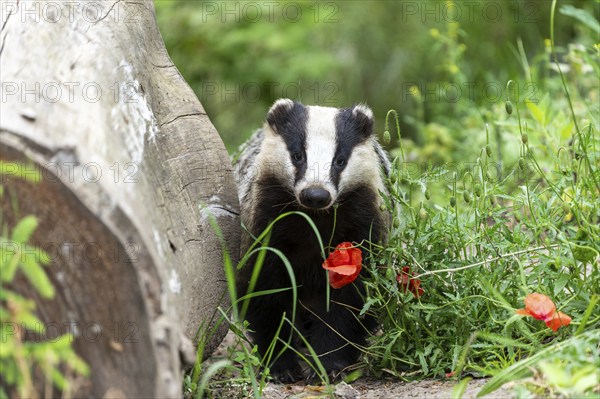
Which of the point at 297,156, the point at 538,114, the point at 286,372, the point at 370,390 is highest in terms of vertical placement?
the point at 297,156

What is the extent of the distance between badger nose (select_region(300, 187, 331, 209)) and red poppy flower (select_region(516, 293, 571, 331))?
45.7 inches

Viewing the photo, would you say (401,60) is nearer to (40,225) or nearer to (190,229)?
(190,229)

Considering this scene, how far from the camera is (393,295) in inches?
161

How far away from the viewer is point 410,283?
4121 mm

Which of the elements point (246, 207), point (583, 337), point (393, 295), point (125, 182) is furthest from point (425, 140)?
point (125, 182)

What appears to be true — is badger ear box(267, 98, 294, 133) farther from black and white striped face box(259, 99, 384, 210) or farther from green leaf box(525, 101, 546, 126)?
green leaf box(525, 101, 546, 126)

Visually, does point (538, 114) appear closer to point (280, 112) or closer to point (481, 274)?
point (280, 112)

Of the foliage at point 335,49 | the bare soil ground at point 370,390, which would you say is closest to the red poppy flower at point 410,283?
the bare soil ground at point 370,390

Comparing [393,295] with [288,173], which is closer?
[393,295]

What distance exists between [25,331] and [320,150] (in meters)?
1.98

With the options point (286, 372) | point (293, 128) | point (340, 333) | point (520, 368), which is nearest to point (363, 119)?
point (293, 128)

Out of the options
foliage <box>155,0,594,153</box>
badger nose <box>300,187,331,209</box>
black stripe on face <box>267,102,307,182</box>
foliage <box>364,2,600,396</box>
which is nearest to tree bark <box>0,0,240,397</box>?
badger nose <box>300,187,331,209</box>

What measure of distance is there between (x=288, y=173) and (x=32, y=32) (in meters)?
1.59

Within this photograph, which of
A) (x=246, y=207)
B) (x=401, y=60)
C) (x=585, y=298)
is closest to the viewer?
(x=585, y=298)
